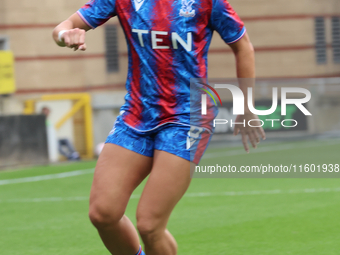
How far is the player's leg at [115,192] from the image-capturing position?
3721 mm

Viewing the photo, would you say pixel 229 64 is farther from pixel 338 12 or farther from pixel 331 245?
pixel 331 245

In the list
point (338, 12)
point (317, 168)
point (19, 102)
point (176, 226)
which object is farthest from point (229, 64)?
point (176, 226)

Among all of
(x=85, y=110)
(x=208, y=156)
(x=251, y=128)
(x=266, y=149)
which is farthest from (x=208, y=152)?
(x=251, y=128)

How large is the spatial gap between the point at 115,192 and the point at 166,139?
46cm

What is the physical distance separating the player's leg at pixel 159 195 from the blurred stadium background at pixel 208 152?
5.90 ft

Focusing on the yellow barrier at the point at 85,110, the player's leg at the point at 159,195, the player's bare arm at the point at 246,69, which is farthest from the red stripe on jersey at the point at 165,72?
the yellow barrier at the point at 85,110

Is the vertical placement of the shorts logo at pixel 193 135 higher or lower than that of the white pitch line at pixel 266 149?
higher

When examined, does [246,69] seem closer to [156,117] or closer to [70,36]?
[156,117]

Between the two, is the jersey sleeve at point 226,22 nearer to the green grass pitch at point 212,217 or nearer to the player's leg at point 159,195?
the player's leg at point 159,195

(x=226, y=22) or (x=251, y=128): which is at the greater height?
(x=226, y=22)

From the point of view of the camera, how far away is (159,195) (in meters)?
3.71

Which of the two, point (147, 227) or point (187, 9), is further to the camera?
point (187, 9)

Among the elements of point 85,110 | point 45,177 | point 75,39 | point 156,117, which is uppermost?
point 75,39

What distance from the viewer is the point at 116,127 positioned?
156 inches
